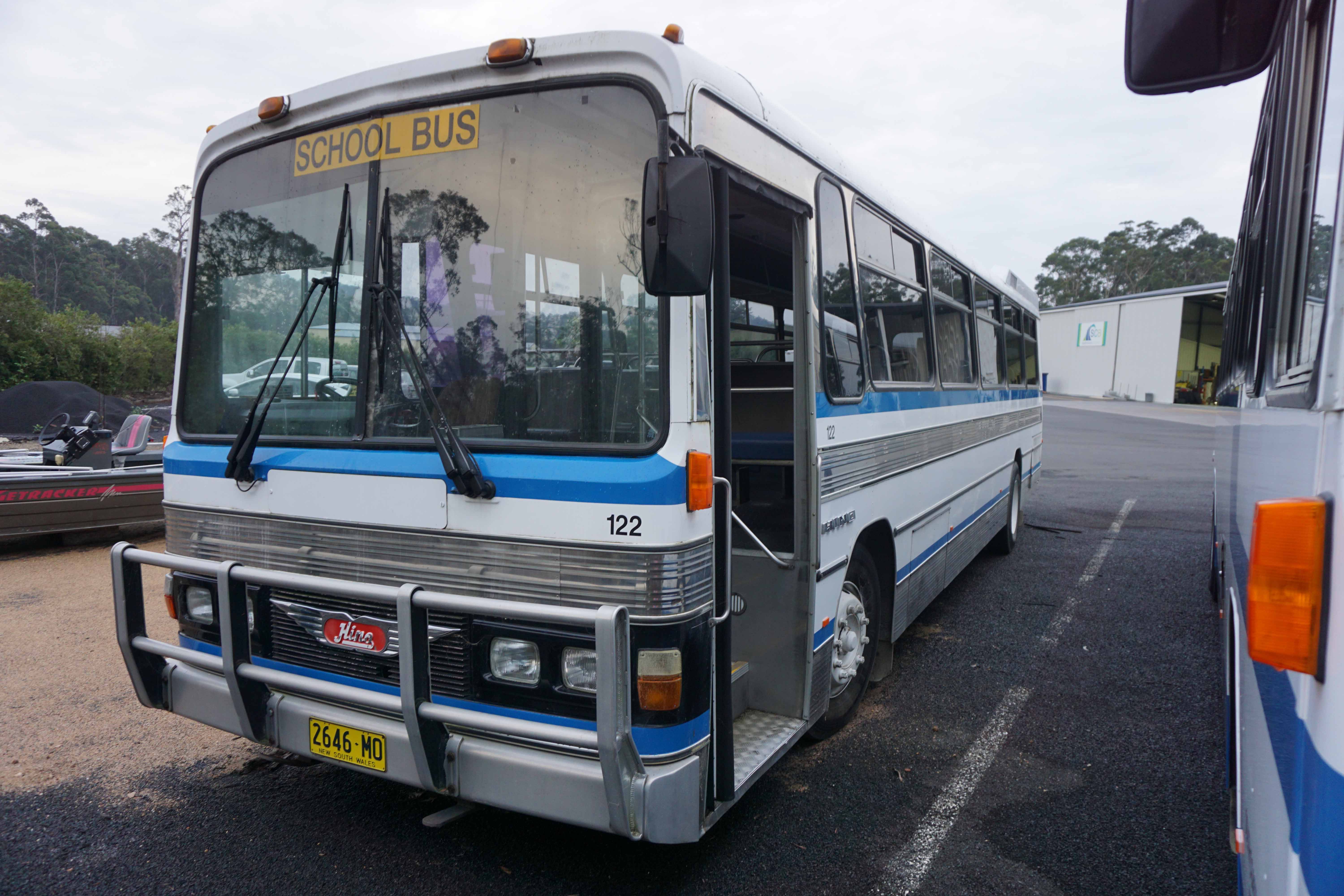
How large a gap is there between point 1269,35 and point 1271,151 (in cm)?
81

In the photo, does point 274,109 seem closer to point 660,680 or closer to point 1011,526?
point 660,680

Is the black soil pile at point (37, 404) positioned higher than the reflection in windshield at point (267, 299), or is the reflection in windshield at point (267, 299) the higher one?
the reflection in windshield at point (267, 299)

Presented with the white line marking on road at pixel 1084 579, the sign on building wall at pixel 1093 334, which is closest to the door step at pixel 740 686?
the white line marking on road at pixel 1084 579

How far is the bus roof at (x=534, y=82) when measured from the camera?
266cm

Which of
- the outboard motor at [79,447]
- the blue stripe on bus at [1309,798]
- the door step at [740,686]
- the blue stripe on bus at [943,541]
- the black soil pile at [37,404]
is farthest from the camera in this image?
the black soil pile at [37,404]

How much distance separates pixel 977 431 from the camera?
6.83 meters

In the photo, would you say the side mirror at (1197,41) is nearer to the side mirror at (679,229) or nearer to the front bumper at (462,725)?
the side mirror at (679,229)

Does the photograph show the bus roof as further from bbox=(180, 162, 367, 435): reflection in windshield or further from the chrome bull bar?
the chrome bull bar

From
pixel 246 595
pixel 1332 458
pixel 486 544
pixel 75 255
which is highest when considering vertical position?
pixel 75 255

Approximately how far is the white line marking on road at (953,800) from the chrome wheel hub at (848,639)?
649 mm

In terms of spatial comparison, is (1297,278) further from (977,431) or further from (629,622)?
(977,431)

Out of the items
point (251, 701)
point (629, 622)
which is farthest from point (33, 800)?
point (629, 622)

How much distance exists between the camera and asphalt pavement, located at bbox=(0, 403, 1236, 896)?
307cm

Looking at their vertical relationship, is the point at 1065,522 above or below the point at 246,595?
below
